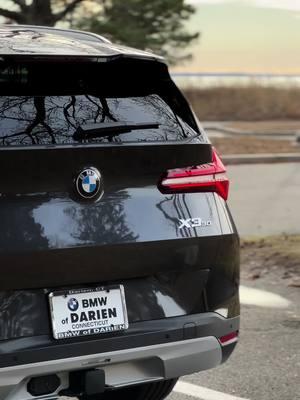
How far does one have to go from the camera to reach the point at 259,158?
16609 millimetres

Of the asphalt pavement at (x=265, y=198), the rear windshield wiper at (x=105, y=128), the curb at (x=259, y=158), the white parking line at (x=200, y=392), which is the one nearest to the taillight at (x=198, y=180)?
the rear windshield wiper at (x=105, y=128)

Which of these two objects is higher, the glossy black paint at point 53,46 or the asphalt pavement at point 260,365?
the glossy black paint at point 53,46

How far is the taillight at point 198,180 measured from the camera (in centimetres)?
356

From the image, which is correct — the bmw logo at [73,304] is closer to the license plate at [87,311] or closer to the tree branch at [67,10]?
the license plate at [87,311]

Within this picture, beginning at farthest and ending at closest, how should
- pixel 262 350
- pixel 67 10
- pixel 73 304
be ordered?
pixel 67 10 → pixel 262 350 → pixel 73 304

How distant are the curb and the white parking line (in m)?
11.8

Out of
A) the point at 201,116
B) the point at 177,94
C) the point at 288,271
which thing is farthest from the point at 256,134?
the point at 177,94

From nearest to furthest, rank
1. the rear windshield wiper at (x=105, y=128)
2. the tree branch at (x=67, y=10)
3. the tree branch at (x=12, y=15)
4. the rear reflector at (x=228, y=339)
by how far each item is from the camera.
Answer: the rear windshield wiper at (x=105, y=128) → the rear reflector at (x=228, y=339) → the tree branch at (x=12, y=15) → the tree branch at (x=67, y=10)

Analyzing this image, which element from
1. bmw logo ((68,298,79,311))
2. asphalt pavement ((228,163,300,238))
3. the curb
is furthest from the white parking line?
the curb

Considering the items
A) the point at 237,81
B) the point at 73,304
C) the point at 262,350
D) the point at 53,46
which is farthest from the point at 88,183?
the point at 237,81

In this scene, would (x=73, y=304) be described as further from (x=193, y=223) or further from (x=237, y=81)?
(x=237, y=81)

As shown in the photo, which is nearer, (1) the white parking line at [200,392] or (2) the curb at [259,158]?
(1) the white parking line at [200,392]

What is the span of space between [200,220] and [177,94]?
65 centimetres

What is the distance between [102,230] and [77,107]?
0.54 m
